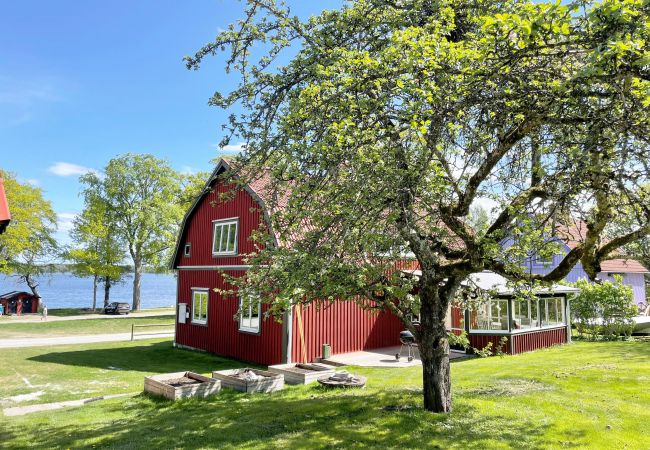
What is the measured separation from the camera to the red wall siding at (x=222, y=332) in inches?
642

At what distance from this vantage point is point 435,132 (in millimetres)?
5902

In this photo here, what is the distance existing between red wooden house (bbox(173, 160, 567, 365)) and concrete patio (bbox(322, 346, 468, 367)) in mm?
434

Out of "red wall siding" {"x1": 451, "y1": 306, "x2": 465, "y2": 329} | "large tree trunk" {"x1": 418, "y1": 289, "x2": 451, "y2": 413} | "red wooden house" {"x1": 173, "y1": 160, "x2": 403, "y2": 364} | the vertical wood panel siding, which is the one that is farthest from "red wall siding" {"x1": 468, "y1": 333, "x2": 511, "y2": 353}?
"large tree trunk" {"x1": 418, "y1": 289, "x2": 451, "y2": 413}

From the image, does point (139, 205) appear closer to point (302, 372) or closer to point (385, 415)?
point (302, 372)

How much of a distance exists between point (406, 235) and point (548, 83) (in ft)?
9.21

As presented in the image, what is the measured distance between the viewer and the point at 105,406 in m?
10.9

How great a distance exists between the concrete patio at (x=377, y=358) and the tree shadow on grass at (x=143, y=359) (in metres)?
3.74

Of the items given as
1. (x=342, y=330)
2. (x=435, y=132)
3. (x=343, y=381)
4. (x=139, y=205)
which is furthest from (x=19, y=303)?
(x=435, y=132)

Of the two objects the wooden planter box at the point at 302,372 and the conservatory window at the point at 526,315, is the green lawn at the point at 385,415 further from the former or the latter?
the conservatory window at the point at 526,315

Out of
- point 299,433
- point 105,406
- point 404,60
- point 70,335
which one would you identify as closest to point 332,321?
point 105,406

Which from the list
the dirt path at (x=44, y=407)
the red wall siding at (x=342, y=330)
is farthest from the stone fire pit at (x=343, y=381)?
the dirt path at (x=44, y=407)

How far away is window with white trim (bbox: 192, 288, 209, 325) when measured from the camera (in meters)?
20.1

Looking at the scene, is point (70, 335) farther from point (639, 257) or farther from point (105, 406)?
point (639, 257)

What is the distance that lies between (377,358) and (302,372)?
16.0 feet
